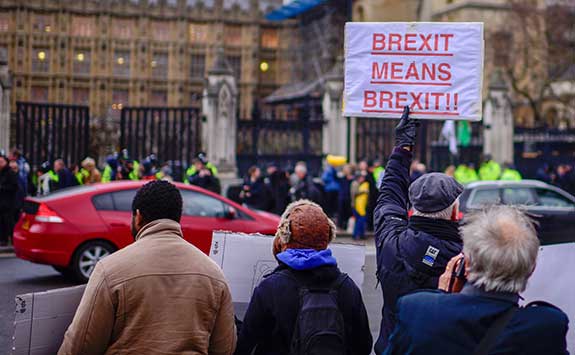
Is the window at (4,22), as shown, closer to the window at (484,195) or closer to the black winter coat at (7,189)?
the black winter coat at (7,189)

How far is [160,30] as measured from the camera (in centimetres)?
6056

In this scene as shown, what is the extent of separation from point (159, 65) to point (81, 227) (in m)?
50.8

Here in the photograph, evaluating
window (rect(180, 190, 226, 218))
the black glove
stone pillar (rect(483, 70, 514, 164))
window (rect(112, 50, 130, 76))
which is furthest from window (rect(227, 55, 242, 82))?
the black glove

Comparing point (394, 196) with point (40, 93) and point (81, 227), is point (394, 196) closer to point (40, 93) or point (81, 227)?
point (81, 227)

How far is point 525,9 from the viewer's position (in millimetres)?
40344

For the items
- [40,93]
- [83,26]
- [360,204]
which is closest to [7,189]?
[360,204]

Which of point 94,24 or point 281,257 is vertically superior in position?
point 94,24

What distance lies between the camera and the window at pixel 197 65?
61.0 m

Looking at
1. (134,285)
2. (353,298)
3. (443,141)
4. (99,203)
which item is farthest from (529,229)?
(443,141)

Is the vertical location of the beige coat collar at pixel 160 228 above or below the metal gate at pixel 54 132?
→ below

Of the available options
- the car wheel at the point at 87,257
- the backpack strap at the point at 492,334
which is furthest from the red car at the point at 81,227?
the backpack strap at the point at 492,334

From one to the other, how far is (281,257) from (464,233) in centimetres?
103

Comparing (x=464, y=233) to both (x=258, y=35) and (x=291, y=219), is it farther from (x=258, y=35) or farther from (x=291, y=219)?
(x=258, y=35)

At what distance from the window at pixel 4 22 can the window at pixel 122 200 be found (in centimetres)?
4846
